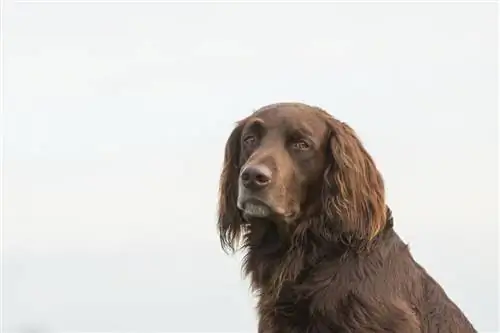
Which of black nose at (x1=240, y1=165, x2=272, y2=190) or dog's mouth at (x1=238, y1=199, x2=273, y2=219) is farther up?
black nose at (x1=240, y1=165, x2=272, y2=190)

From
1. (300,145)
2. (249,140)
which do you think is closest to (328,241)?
(300,145)

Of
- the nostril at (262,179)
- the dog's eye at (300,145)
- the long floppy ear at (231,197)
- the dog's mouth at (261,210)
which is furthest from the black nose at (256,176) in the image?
the long floppy ear at (231,197)

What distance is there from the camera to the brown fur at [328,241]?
796cm

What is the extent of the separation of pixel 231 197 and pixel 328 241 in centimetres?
91

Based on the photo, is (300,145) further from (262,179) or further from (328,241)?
(328,241)

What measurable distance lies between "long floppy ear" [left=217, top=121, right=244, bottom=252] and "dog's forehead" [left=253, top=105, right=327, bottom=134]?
1.36 feet

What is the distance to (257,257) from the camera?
337 inches

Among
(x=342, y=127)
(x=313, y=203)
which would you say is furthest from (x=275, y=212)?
(x=342, y=127)

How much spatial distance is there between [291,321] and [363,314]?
55 cm

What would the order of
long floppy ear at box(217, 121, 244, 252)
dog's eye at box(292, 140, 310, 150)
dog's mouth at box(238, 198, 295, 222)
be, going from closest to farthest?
1. dog's mouth at box(238, 198, 295, 222)
2. dog's eye at box(292, 140, 310, 150)
3. long floppy ear at box(217, 121, 244, 252)

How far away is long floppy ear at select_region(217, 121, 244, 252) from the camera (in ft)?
28.3

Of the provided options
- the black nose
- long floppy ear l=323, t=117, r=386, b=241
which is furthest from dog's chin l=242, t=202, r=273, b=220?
long floppy ear l=323, t=117, r=386, b=241

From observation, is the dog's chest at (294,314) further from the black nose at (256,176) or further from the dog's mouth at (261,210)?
the black nose at (256,176)

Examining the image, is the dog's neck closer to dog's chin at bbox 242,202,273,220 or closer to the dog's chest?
the dog's chest
